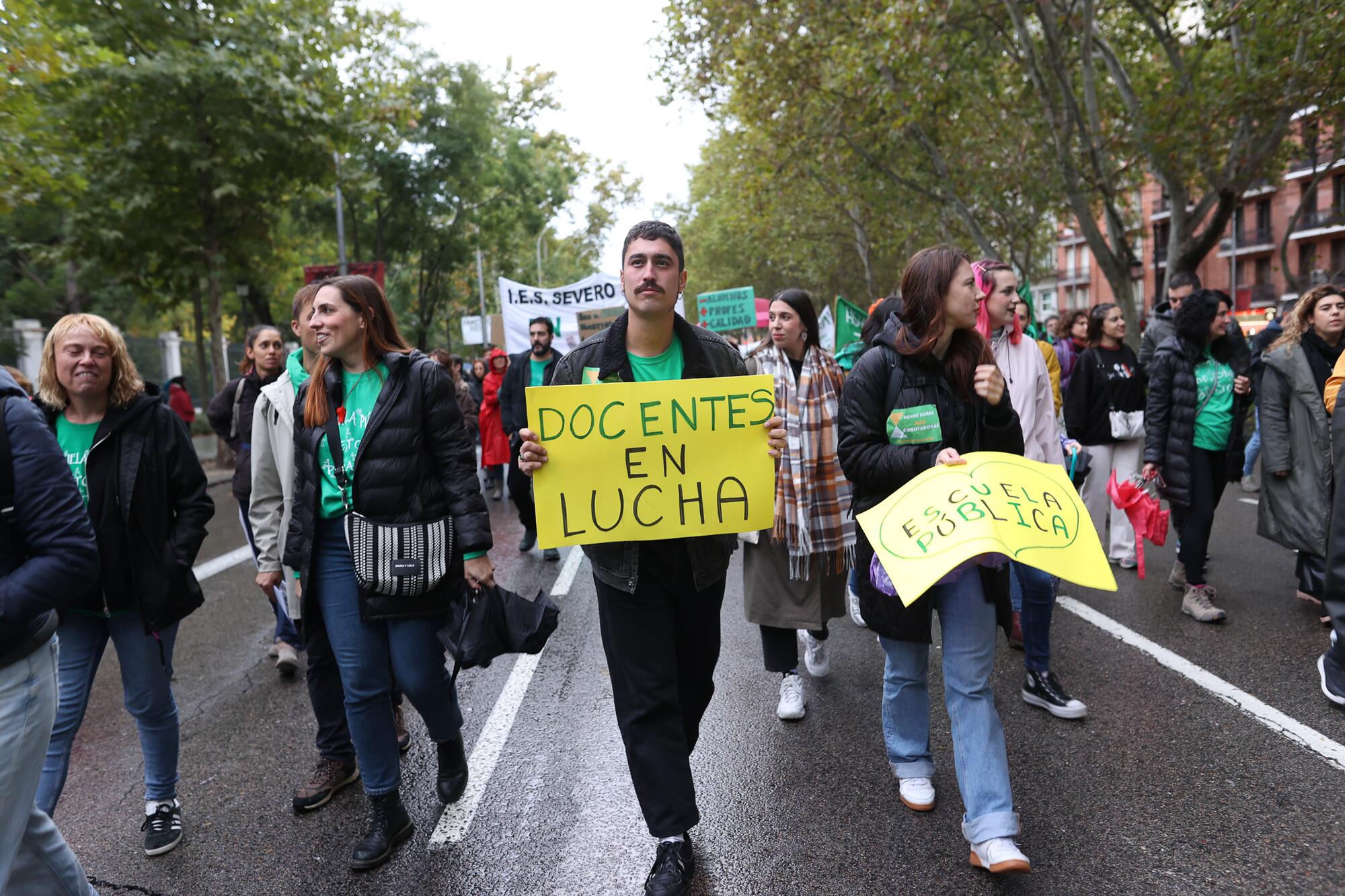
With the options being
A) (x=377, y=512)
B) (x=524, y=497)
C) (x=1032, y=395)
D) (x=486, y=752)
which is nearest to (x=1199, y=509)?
(x=1032, y=395)

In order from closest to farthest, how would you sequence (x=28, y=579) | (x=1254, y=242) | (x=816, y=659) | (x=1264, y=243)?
(x=28, y=579) → (x=816, y=659) → (x=1264, y=243) → (x=1254, y=242)

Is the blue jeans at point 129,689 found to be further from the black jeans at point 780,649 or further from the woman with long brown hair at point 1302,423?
the woman with long brown hair at point 1302,423

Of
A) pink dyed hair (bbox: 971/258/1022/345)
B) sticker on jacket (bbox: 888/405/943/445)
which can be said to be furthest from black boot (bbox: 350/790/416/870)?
pink dyed hair (bbox: 971/258/1022/345)

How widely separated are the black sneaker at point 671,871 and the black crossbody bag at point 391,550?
1170mm

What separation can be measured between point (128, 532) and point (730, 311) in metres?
10.5

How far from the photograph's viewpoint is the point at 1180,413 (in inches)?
209

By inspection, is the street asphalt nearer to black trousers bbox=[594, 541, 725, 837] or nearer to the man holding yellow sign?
black trousers bbox=[594, 541, 725, 837]

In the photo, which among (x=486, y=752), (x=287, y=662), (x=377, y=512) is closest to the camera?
(x=377, y=512)

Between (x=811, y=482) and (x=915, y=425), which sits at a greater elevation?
(x=915, y=425)

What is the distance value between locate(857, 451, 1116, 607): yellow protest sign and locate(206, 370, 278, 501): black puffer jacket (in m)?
3.78

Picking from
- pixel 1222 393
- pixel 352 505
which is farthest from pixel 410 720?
pixel 1222 393

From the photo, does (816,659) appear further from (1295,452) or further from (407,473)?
(1295,452)

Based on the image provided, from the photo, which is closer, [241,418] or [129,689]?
[129,689]

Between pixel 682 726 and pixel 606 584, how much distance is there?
0.53 metres
